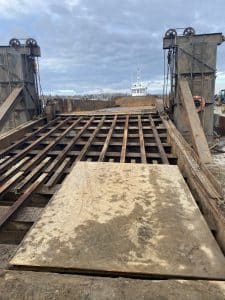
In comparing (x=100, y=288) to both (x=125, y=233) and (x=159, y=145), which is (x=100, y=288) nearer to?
(x=125, y=233)

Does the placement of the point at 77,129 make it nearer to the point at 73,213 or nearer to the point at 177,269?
the point at 73,213

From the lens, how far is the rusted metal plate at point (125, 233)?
71.5 inches

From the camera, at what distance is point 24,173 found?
409cm

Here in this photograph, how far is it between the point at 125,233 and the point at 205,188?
126 cm

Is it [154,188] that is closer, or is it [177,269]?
[177,269]

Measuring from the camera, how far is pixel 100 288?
158cm

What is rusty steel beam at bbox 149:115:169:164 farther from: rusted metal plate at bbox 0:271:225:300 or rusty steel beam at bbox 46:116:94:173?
rusted metal plate at bbox 0:271:225:300

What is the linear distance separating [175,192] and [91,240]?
127 cm

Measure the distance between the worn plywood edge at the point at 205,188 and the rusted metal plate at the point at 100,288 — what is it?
2.27ft

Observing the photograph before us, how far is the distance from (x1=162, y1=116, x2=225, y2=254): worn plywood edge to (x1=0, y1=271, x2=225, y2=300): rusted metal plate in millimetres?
691

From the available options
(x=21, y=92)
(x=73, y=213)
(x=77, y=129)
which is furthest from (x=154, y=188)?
(x=21, y=92)

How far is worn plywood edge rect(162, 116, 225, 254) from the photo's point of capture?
2.35 meters

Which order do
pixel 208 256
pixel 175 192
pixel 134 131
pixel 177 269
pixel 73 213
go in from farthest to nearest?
pixel 134 131
pixel 175 192
pixel 73 213
pixel 208 256
pixel 177 269

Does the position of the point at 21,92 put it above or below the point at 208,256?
above
